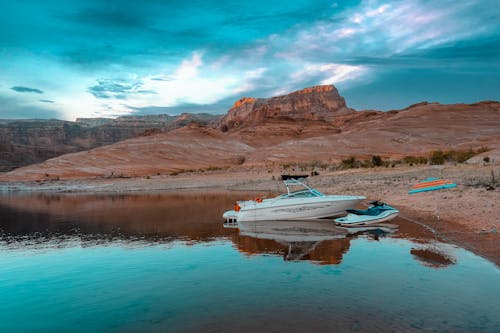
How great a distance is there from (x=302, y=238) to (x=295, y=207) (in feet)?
11.6

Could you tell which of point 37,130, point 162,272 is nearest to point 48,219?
point 162,272

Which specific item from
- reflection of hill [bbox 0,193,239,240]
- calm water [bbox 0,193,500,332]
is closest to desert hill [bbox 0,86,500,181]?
reflection of hill [bbox 0,193,239,240]

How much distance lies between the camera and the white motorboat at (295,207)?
59.0ft

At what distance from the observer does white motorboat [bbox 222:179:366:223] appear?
1797cm

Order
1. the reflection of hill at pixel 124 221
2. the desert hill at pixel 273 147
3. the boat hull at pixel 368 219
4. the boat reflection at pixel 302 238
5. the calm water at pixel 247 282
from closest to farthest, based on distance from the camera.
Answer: the calm water at pixel 247 282, the boat reflection at pixel 302 238, the boat hull at pixel 368 219, the reflection of hill at pixel 124 221, the desert hill at pixel 273 147

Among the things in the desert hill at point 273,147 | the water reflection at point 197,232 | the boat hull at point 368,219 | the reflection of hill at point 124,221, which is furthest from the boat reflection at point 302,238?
the desert hill at point 273,147

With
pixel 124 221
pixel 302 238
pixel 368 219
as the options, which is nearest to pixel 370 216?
pixel 368 219

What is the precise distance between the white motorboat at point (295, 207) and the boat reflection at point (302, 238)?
0.29 metres

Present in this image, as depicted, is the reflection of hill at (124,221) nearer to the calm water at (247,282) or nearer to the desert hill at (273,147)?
the calm water at (247,282)

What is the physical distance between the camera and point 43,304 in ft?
28.2

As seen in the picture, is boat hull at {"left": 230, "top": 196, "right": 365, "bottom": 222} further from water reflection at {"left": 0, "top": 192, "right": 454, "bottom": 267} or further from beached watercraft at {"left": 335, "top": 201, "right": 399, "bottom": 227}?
beached watercraft at {"left": 335, "top": 201, "right": 399, "bottom": 227}

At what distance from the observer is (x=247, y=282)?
31.2 feet

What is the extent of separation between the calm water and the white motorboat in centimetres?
145

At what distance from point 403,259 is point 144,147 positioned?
8100cm
